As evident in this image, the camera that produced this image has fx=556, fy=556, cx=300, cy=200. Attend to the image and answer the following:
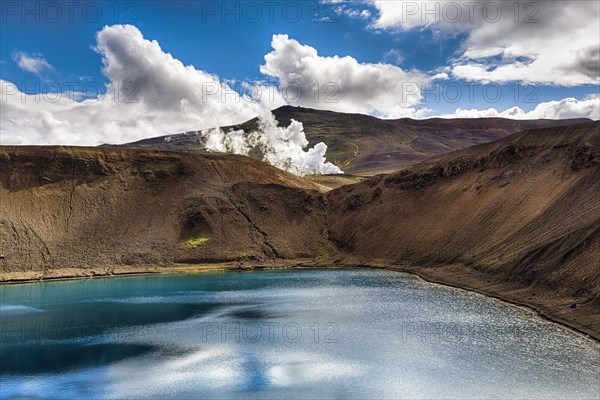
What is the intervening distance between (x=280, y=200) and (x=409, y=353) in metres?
69.8

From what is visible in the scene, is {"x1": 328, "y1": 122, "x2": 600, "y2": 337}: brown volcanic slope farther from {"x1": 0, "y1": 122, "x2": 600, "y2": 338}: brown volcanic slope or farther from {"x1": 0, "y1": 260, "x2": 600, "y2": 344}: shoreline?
{"x1": 0, "y1": 260, "x2": 600, "y2": 344}: shoreline

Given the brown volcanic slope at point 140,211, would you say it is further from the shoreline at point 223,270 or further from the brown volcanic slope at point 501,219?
the brown volcanic slope at point 501,219

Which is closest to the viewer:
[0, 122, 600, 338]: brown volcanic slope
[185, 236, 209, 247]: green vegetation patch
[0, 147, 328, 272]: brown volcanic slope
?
[0, 122, 600, 338]: brown volcanic slope

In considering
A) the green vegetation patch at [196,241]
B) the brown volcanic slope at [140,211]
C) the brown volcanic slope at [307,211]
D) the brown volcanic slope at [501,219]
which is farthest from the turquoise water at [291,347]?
the green vegetation patch at [196,241]

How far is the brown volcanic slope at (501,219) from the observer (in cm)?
5041

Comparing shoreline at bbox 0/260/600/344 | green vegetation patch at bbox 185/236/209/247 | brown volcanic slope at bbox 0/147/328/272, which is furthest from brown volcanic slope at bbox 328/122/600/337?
green vegetation patch at bbox 185/236/209/247

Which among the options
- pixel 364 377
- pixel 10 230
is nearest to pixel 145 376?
pixel 364 377

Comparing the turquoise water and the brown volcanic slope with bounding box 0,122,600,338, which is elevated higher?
the brown volcanic slope with bounding box 0,122,600,338

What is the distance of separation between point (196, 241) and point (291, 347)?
184 ft

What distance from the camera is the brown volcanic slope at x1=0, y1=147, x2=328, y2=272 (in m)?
85.9

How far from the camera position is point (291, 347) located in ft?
126

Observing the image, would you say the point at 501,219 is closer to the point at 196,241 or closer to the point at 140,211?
the point at 196,241

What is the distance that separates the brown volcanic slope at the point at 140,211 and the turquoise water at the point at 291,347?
2316 cm

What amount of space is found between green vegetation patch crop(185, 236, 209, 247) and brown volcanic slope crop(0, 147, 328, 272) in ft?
0.91
